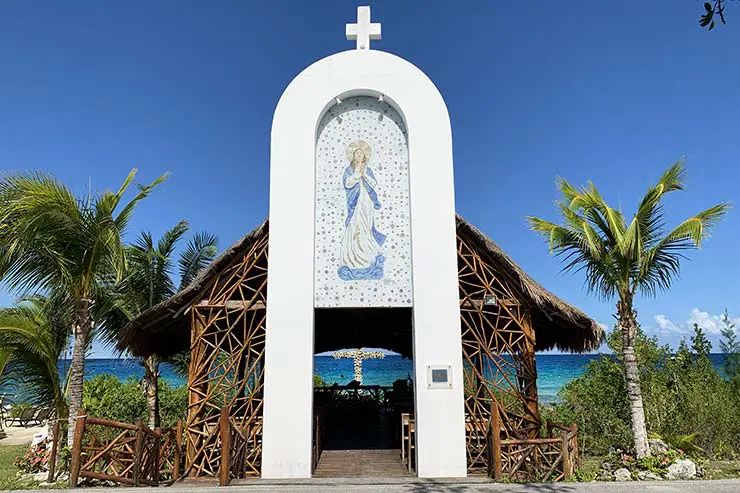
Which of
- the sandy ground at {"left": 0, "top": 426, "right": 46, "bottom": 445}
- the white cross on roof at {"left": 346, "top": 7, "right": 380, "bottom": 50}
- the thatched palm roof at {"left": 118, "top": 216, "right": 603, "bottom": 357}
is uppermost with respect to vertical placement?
the white cross on roof at {"left": 346, "top": 7, "right": 380, "bottom": 50}

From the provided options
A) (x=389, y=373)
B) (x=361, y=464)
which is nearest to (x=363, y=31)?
(x=361, y=464)

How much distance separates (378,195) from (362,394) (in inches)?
407

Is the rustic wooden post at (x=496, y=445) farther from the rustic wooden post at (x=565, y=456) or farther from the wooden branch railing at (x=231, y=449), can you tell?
the wooden branch railing at (x=231, y=449)

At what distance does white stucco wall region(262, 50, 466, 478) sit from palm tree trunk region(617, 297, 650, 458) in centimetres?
334

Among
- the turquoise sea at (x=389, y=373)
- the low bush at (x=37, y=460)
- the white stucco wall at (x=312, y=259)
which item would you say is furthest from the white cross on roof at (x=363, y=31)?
the turquoise sea at (x=389, y=373)

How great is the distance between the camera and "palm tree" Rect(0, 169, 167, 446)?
779 cm

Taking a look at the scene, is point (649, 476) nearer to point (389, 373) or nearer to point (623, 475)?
point (623, 475)

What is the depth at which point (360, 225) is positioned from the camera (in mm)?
8805

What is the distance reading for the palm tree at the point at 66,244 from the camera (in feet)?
25.6

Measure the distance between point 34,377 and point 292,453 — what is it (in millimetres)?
5585

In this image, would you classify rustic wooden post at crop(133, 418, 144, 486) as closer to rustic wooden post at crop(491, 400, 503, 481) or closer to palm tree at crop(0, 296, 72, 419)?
palm tree at crop(0, 296, 72, 419)

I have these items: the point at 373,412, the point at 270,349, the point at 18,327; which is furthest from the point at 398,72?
the point at 373,412

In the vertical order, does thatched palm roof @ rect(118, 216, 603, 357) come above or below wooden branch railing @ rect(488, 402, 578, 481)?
above

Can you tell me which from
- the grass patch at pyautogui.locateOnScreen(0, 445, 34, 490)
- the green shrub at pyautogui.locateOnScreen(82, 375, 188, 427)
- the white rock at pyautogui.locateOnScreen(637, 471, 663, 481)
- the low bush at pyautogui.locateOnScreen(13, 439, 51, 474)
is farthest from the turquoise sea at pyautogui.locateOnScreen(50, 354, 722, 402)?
the white rock at pyautogui.locateOnScreen(637, 471, 663, 481)
